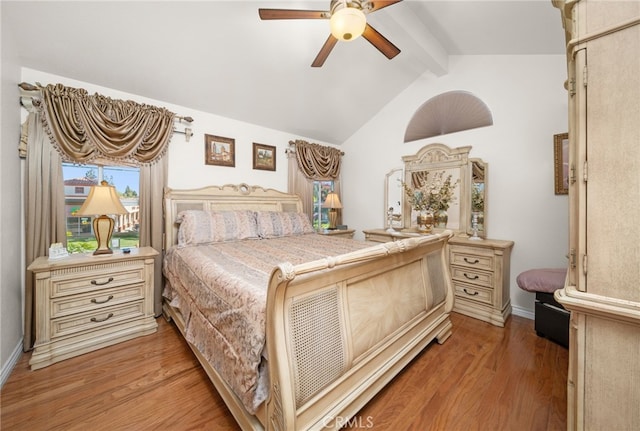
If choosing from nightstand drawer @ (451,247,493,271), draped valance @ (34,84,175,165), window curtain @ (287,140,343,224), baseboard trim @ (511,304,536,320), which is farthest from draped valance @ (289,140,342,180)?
baseboard trim @ (511,304,536,320)

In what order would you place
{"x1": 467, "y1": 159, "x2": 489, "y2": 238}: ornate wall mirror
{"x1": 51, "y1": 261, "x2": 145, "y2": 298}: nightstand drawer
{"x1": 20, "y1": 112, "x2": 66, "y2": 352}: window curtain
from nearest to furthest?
{"x1": 51, "y1": 261, "x2": 145, "y2": 298}: nightstand drawer → {"x1": 20, "y1": 112, "x2": 66, "y2": 352}: window curtain → {"x1": 467, "y1": 159, "x2": 489, "y2": 238}: ornate wall mirror


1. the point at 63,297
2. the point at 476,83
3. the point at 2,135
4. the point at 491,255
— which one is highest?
the point at 476,83

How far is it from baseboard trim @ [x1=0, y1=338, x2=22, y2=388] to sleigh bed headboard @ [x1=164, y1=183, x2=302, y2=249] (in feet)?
4.10

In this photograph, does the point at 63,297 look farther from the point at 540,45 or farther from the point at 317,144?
the point at 540,45

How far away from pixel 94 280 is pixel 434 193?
148 inches

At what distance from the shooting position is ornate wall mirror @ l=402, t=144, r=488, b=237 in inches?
118

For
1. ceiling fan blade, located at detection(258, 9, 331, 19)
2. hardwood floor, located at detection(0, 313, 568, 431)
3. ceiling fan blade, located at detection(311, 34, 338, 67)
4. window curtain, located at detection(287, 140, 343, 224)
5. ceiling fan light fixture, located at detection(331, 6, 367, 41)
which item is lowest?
hardwood floor, located at detection(0, 313, 568, 431)

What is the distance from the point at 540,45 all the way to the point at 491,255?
218 centimetres

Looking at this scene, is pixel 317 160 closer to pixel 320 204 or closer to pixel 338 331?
pixel 320 204

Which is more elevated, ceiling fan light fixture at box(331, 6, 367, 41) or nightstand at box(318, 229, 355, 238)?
ceiling fan light fixture at box(331, 6, 367, 41)

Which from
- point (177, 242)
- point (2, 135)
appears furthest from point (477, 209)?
point (2, 135)

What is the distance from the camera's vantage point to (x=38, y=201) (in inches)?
81.6

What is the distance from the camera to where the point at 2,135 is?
5.58 feet

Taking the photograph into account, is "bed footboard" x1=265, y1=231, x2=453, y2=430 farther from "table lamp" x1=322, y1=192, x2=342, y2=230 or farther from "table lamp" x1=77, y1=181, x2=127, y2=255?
"table lamp" x1=322, y1=192, x2=342, y2=230
